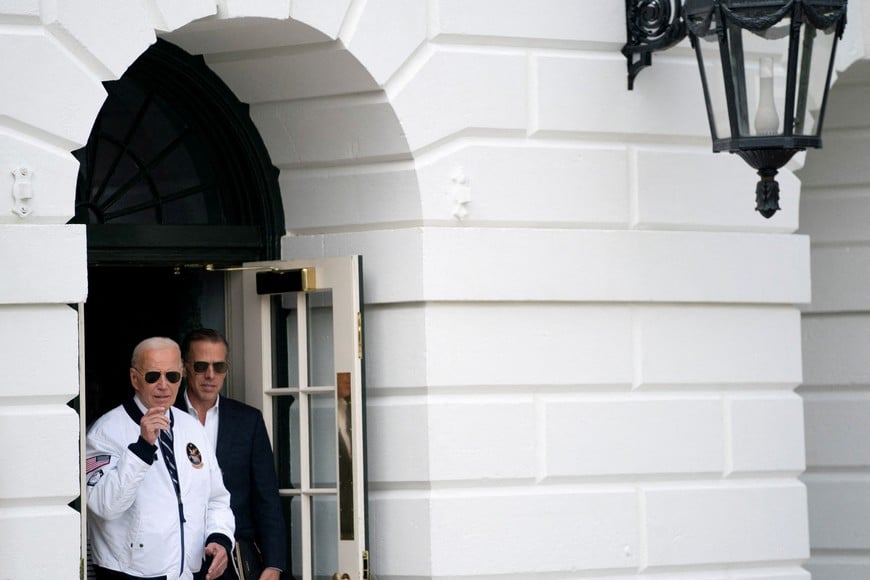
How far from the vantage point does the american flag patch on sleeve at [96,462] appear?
7.34 metres

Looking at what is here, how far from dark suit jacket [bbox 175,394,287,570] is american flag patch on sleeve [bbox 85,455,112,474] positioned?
2.06 ft

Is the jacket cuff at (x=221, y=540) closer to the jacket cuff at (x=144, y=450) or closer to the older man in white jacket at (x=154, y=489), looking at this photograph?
the older man in white jacket at (x=154, y=489)

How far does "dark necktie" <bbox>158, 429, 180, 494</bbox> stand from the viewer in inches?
293

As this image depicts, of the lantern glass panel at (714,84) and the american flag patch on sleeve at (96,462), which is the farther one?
the lantern glass panel at (714,84)

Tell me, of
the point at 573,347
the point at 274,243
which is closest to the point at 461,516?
the point at 573,347

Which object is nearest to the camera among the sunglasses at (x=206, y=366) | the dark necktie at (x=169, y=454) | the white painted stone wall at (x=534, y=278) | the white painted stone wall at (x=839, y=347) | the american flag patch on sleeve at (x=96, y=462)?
the american flag patch on sleeve at (x=96, y=462)

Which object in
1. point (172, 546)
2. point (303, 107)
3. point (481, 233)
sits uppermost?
point (303, 107)

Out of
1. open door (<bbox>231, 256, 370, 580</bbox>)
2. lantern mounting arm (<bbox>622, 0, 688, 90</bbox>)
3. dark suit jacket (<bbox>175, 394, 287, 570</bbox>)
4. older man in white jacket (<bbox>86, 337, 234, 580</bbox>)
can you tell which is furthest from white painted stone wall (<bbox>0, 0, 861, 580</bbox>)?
older man in white jacket (<bbox>86, 337, 234, 580</bbox>)

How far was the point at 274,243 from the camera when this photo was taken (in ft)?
26.9

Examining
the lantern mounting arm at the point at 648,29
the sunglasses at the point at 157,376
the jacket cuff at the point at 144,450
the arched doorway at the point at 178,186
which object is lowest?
the jacket cuff at the point at 144,450

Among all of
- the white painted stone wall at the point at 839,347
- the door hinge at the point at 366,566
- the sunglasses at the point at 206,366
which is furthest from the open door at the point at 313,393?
the white painted stone wall at the point at 839,347

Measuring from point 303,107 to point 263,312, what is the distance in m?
0.92

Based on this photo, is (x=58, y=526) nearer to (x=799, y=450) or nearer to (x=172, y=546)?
(x=172, y=546)

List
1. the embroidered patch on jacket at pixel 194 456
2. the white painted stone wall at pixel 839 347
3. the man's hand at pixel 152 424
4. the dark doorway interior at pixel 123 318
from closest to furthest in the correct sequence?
the man's hand at pixel 152 424
the embroidered patch on jacket at pixel 194 456
the dark doorway interior at pixel 123 318
the white painted stone wall at pixel 839 347
